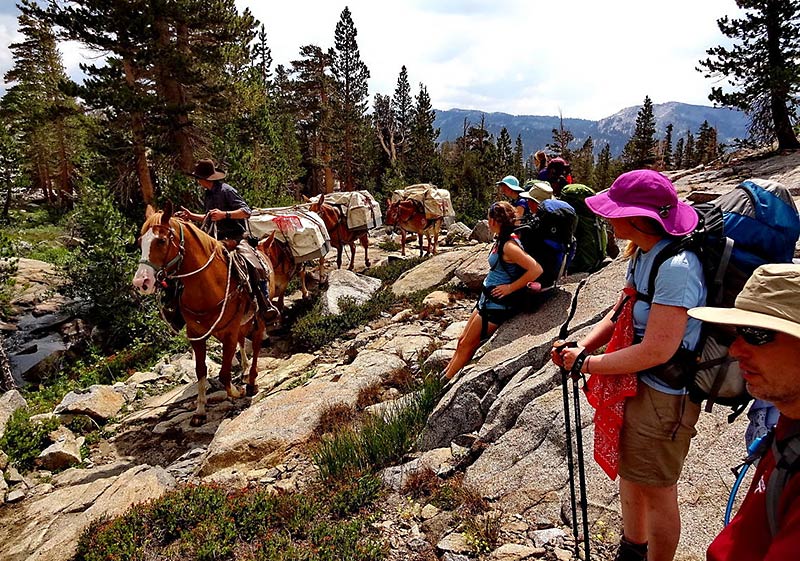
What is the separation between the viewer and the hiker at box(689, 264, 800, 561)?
1293 mm

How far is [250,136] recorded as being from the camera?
76.2 feet

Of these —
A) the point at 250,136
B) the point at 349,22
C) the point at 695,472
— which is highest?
the point at 349,22

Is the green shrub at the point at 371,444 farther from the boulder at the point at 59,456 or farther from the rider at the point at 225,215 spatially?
the boulder at the point at 59,456

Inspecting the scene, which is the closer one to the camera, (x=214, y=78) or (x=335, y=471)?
(x=335, y=471)

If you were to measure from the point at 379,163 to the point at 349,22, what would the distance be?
12.7 meters

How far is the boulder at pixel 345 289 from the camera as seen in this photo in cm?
1177

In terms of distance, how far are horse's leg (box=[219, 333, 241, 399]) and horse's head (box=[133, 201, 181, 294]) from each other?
1944 millimetres

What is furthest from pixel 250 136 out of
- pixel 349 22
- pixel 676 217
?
pixel 676 217

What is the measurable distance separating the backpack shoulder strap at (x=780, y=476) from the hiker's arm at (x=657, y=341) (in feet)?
3.08

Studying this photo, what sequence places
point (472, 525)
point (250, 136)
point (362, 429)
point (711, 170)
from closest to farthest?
point (472, 525) → point (362, 429) → point (711, 170) → point (250, 136)

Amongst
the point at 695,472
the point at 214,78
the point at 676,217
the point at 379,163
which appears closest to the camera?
the point at 676,217

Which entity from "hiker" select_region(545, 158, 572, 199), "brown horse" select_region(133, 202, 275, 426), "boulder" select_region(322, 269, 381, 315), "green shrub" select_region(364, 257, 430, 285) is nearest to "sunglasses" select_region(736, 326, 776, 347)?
"brown horse" select_region(133, 202, 275, 426)

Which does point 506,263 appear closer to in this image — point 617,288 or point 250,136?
point 617,288

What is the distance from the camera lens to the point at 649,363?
228 cm
